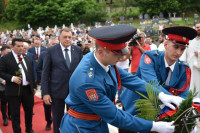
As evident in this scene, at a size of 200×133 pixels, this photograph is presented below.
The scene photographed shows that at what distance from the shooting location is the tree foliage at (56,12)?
42.2 m

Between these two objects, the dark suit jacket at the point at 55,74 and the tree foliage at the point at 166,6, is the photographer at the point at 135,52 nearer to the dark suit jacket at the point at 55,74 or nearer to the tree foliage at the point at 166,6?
the dark suit jacket at the point at 55,74

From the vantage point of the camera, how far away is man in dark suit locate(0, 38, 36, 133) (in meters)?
5.05

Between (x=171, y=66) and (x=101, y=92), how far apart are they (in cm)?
117

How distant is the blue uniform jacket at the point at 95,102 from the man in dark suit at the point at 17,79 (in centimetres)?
291

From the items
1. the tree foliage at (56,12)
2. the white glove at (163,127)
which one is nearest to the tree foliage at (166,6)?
the tree foliage at (56,12)

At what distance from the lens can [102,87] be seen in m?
2.21

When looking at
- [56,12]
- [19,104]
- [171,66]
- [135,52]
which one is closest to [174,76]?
[171,66]

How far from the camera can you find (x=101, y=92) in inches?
86.2

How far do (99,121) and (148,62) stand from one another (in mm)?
1007

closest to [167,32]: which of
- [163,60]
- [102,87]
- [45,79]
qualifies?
[163,60]

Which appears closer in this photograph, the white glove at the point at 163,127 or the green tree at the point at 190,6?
the white glove at the point at 163,127

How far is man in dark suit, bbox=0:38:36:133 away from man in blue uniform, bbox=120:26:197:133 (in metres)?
2.87

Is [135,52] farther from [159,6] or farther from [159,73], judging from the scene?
[159,6]

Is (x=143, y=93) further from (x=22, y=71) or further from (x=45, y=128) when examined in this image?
(x=45, y=128)
